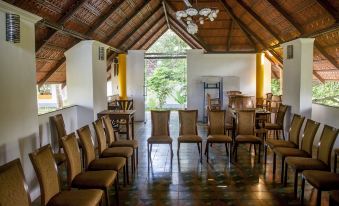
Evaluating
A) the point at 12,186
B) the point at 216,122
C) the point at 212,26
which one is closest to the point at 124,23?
the point at 212,26

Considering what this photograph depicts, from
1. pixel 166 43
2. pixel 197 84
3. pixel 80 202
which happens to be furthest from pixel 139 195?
pixel 166 43

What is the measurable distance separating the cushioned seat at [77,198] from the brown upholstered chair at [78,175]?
0.26 metres

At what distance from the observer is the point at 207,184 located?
4.75 metres

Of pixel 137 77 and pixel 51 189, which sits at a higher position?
pixel 137 77

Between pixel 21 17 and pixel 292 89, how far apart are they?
578 centimetres

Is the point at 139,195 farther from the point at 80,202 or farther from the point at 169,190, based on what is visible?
the point at 80,202

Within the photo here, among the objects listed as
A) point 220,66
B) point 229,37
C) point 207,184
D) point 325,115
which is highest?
point 229,37

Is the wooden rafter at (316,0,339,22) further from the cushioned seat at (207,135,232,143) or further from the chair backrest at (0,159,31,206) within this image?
the chair backrest at (0,159,31,206)

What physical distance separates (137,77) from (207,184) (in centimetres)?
679

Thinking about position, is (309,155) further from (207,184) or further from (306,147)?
(207,184)

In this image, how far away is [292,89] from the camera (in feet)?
24.6

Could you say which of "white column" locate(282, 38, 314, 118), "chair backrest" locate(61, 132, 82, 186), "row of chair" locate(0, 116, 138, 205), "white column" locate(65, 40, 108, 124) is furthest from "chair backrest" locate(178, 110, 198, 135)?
"chair backrest" locate(61, 132, 82, 186)

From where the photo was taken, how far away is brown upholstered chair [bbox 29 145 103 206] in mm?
2799

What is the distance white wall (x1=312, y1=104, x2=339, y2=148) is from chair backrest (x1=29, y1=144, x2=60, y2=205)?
509 cm
